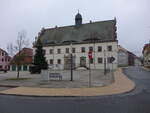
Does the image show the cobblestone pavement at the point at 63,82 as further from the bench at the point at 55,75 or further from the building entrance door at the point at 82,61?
the building entrance door at the point at 82,61

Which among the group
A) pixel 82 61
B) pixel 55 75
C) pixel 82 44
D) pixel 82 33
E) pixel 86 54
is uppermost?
pixel 82 33

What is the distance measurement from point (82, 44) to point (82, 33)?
4.50 m

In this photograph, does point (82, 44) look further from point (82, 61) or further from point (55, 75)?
point (55, 75)

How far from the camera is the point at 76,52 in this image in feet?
153

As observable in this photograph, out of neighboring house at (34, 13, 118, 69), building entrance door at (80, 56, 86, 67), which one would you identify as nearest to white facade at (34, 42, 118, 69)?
neighboring house at (34, 13, 118, 69)

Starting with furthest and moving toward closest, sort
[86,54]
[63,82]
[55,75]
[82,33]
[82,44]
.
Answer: [82,33] < [82,44] < [86,54] < [55,75] < [63,82]

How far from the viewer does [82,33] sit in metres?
48.5

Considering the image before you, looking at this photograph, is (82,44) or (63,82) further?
(82,44)

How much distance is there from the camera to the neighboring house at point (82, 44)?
43.2 metres

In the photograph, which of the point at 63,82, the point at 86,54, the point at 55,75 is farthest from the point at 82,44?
the point at 63,82

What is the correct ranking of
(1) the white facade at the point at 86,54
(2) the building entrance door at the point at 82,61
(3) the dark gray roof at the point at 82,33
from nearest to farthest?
(1) the white facade at the point at 86,54, (3) the dark gray roof at the point at 82,33, (2) the building entrance door at the point at 82,61

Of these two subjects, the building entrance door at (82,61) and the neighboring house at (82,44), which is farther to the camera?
the building entrance door at (82,61)

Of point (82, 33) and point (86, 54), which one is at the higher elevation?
point (82, 33)

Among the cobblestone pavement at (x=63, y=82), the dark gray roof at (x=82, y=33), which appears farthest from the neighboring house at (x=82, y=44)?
the cobblestone pavement at (x=63, y=82)
